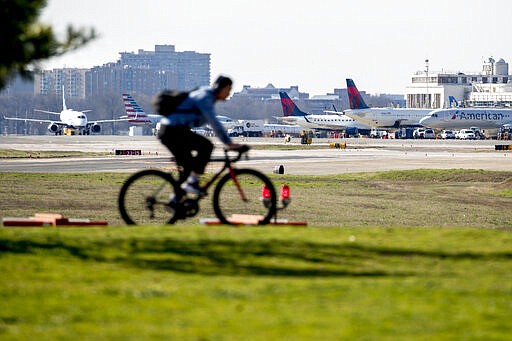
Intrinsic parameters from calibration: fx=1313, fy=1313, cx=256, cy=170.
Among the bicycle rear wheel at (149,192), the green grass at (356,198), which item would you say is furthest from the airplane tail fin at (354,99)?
the bicycle rear wheel at (149,192)

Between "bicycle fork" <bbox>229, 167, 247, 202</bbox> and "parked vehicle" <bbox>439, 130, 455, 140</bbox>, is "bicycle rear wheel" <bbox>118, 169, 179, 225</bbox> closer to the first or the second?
"bicycle fork" <bbox>229, 167, 247, 202</bbox>

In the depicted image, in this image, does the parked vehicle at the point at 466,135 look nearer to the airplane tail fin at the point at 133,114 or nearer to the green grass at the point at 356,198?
the airplane tail fin at the point at 133,114

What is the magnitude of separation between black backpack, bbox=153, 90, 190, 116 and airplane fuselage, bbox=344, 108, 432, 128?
527 ft

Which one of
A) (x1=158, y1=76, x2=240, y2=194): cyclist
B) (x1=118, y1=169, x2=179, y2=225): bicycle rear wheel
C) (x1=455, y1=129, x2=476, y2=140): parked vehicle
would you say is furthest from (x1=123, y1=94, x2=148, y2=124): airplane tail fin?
(x1=158, y1=76, x2=240, y2=194): cyclist

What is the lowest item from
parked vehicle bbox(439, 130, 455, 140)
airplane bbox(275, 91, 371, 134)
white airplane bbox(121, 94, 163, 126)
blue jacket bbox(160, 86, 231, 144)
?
parked vehicle bbox(439, 130, 455, 140)

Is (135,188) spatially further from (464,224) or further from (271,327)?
(464,224)

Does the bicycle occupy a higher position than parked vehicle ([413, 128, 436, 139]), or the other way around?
the bicycle

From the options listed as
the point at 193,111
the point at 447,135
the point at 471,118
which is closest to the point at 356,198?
the point at 193,111

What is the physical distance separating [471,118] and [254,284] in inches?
6153

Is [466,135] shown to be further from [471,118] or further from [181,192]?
[181,192]

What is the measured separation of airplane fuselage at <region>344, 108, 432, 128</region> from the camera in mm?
176000

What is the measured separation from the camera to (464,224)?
1358 inches

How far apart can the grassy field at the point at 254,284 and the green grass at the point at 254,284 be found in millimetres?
14

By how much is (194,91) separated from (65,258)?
4.27 meters
